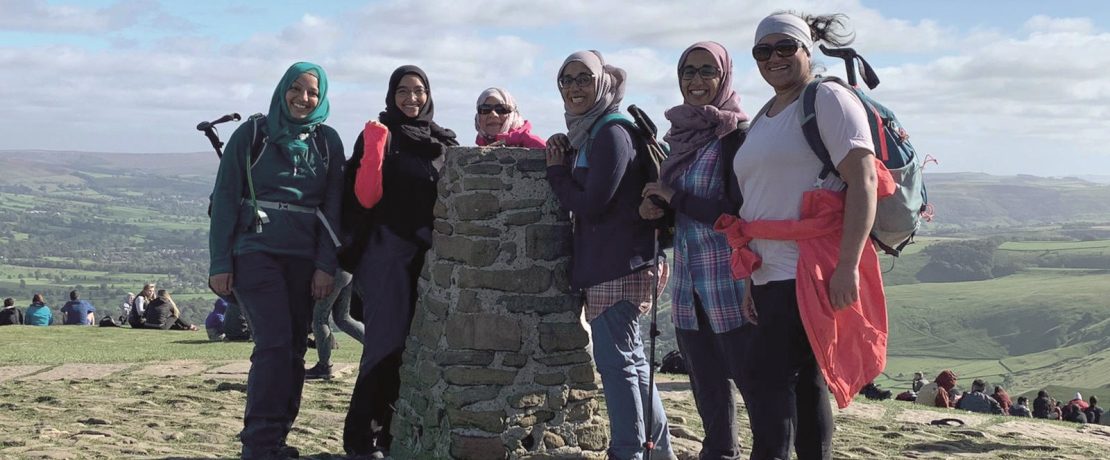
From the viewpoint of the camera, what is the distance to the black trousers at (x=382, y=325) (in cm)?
600

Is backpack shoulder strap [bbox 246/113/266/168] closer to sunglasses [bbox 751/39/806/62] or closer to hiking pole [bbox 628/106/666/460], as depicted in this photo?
hiking pole [bbox 628/106/666/460]

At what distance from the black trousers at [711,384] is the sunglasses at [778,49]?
3.98 ft

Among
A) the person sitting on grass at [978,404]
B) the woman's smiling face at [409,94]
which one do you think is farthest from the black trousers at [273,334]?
the person sitting on grass at [978,404]

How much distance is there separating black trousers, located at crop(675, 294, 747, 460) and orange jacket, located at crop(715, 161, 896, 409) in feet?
2.96

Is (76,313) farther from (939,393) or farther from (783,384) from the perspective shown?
(783,384)

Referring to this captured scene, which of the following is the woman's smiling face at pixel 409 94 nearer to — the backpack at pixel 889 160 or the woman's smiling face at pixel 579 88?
the woman's smiling face at pixel 579 88

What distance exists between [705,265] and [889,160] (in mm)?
1066

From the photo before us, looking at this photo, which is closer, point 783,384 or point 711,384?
point 783,384

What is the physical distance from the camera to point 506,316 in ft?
18.9

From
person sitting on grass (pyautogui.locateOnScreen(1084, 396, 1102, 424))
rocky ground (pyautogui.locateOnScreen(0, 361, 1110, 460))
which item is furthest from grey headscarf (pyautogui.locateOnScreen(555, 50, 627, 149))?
person sitting on grass (pyautogui.locateOnScreen(1084, 396, 1102, 424))

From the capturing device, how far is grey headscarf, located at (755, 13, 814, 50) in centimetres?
416

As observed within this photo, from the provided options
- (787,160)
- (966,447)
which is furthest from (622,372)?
(966,447)

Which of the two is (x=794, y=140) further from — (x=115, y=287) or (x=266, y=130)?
(x=115, y=287)

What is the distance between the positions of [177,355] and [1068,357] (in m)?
139
